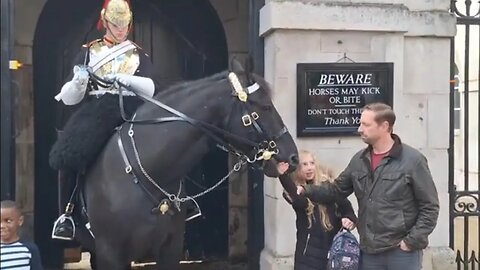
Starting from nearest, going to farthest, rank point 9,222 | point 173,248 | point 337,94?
point 9,222 < point 173,248 < point 337,94

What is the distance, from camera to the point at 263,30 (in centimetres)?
630

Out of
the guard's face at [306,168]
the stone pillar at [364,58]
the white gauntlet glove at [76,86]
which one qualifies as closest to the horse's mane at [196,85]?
the white gauntlet glove at [76,86]

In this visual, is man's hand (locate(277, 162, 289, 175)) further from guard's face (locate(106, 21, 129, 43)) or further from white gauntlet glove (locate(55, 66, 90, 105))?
guard's face (locate(106, 21, 129, 43))

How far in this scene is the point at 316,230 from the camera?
4.70 metres

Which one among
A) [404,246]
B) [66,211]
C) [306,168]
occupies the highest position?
[306,168]

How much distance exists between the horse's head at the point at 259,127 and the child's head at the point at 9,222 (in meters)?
1.34

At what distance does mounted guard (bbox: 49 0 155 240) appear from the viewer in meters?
4.69

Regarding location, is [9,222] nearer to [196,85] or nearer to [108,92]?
[108,92]

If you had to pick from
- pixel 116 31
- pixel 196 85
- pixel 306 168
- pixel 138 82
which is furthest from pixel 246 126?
pixel 116 31

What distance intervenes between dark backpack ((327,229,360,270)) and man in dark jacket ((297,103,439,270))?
61mm

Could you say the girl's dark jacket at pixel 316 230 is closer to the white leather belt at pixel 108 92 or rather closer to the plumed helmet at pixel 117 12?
the white leather belt at pixel 108 92

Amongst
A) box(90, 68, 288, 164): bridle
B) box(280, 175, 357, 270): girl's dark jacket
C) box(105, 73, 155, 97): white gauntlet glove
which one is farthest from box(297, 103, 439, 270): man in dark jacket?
box(105, 73, 155, 97): white gauntlet glove

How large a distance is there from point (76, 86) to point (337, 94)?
8.04ft

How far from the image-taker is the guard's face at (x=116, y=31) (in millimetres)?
5059
